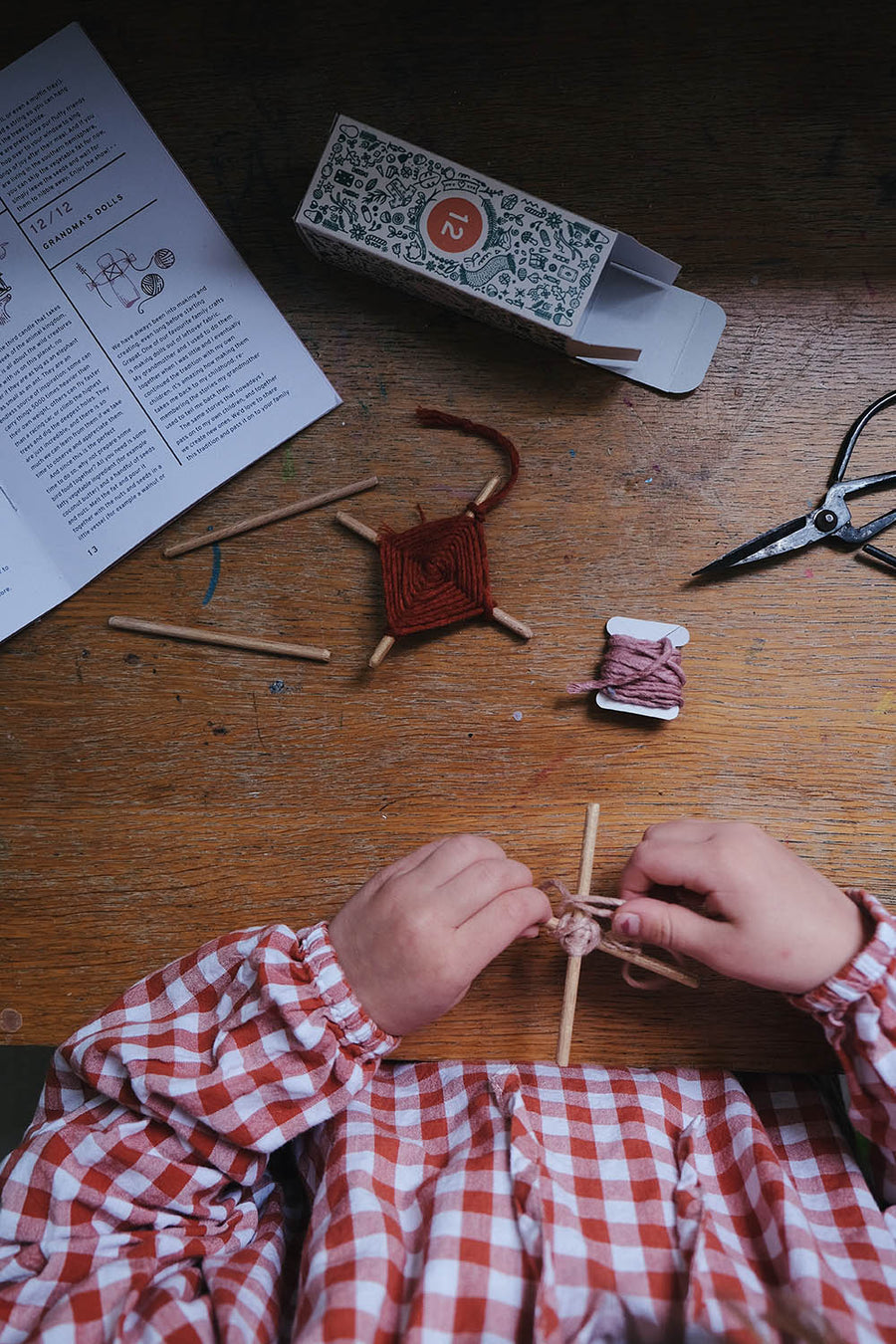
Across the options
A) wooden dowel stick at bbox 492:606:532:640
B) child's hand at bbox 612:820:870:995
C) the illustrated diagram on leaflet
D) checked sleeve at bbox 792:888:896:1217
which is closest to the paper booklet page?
the illustrated diagram on leaflet

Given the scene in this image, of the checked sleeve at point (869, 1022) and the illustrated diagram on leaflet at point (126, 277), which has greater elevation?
the illustrated diagram on leaflet at point (126, 277)

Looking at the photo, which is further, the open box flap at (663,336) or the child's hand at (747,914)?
the open box flap at (663,336)

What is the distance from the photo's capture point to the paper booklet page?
0.86 meters

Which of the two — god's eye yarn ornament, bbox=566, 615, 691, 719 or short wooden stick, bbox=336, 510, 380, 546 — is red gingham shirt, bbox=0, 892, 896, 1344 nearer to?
god's eye yarn ornament, bbox=566, 615, 691, 719

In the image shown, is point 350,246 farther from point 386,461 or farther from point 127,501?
point 127,501

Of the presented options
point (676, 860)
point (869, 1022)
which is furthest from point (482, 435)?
point (869, 1022)

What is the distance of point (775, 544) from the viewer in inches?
31.7

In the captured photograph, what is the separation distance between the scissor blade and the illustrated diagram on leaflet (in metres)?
0.56

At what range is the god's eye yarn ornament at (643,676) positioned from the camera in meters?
0.78

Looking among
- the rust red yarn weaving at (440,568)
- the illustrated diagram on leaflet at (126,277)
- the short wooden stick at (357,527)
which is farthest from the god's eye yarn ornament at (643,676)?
the illustrated diagram on leaflet at (126,277)

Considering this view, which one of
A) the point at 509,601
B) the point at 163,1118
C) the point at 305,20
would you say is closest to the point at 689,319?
the point at 509,601

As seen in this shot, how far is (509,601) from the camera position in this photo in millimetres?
828

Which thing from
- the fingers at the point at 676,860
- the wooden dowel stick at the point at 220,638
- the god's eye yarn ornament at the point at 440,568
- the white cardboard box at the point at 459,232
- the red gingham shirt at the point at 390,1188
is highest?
the white cardboard box at the point at 459,232

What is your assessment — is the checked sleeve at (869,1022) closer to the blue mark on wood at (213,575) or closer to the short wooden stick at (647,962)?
the short wooden stick at (647,962)
